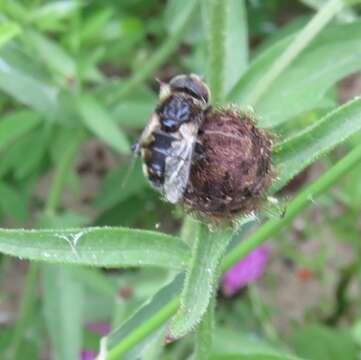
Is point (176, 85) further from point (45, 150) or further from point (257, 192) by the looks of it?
point (45, 150)

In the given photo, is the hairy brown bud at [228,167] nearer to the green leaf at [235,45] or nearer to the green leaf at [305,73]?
the green leaf at [305,73]

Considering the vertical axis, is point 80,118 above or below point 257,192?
below

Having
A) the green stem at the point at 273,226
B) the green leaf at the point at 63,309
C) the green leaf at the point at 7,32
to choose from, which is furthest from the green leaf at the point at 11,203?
the green stem at the point at 273,226

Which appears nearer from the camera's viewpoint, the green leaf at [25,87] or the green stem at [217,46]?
the green stem at [217,46]

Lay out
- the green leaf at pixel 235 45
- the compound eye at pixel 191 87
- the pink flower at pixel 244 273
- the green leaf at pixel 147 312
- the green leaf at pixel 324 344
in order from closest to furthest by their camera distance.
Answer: the compound eye at pixel 191 87 → the green leaf at pixel 147 312 → the green leaf at pixel 235 45 → the green leaf at pixel 324 344 → the pink flower at pixel 244 273

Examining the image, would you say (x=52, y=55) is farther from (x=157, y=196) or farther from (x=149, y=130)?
(x=149, y=130)

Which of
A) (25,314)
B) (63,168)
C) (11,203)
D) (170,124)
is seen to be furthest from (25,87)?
(170,124)

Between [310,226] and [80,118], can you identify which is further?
[310,226]

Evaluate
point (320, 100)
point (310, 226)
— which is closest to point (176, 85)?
point (320, 100)
